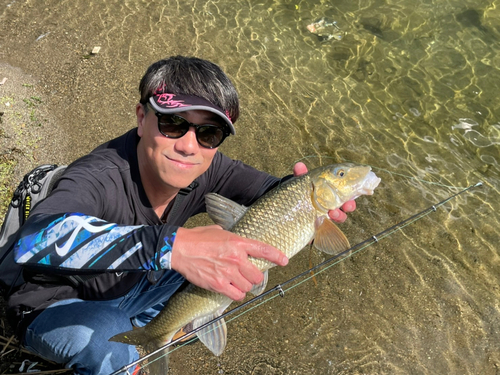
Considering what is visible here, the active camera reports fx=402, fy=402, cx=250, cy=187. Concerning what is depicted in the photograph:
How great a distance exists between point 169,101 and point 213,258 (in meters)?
1.11

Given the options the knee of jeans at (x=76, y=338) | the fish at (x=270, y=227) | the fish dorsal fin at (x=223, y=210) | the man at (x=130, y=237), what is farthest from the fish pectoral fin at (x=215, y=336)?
the fish dorsal fin at (x=223, y=210)

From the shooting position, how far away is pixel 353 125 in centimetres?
642

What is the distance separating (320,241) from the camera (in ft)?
9.39

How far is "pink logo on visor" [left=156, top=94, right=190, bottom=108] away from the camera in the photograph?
2518mm

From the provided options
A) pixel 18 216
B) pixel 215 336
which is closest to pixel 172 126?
pixel 18 216

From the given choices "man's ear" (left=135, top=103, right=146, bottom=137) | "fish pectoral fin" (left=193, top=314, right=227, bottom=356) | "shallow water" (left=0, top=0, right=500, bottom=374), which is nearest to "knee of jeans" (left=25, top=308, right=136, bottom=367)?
"fish pectoral fin" (left=193, top=314, right=227, bottom=356)

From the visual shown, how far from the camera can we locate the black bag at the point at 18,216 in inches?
99.0

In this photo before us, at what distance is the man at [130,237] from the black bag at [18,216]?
0.09 m

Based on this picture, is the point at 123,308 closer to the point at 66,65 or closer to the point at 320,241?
the point at 320,241

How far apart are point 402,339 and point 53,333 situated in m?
3.09

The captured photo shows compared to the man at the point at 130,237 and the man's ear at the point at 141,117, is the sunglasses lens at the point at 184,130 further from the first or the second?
the man's ear at the point at 141,117

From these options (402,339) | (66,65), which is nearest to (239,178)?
(402,339)

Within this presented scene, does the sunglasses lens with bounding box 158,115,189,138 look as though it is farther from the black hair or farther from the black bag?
the black bag

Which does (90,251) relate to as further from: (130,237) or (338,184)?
(338,184)
